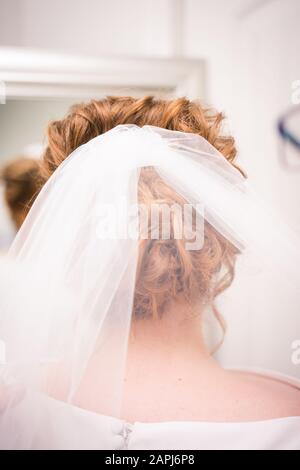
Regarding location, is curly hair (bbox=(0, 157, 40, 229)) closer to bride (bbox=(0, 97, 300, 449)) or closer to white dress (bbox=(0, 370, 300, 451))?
bride (bbox=(0, 97, 300, 449))

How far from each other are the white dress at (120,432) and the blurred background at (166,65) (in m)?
0.57

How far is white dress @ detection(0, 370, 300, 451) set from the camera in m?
0.57

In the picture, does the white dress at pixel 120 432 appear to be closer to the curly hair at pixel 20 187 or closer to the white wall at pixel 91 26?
the curly hair at pixel 20 187

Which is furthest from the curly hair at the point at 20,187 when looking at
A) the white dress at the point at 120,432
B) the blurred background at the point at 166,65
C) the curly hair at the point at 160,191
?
the white dress at the point at 120,432

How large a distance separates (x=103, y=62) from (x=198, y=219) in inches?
27.3

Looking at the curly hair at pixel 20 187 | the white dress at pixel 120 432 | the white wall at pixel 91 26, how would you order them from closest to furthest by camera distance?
the white dress at pixel 120 432
the curly hair at pixel 20 187
the white wall at pixel 91 26

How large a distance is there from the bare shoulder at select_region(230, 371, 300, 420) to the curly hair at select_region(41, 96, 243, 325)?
144mm

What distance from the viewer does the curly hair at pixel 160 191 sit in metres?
0.61

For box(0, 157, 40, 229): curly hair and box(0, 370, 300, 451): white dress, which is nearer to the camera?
box(0, 370, 300, 451): white dress

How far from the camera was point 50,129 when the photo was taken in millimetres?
727

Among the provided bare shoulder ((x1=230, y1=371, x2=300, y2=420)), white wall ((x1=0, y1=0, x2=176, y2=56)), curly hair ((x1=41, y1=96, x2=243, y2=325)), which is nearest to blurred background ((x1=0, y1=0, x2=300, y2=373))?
white wall ((x1=0, y1=0, x2=176, y2=56))

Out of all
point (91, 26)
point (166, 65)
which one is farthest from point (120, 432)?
point (91, 26)

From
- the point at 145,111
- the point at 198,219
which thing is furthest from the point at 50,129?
the point at 198,219

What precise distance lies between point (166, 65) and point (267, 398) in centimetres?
88
